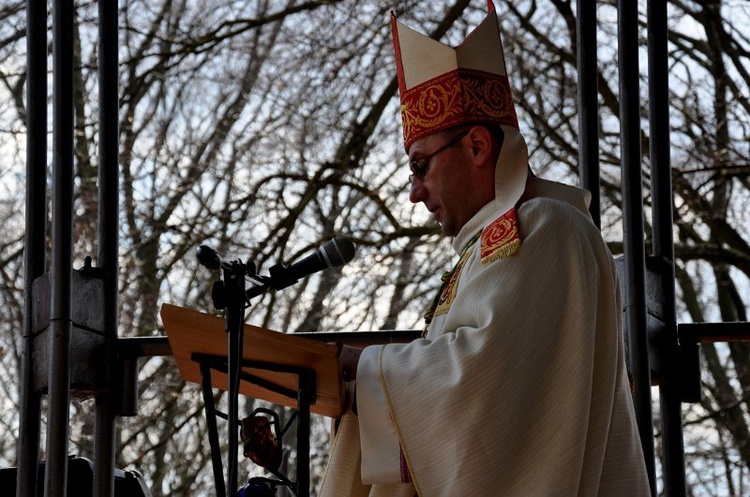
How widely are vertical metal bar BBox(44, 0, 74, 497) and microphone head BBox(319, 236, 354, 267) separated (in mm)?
1596

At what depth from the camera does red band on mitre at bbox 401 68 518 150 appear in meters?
3.49

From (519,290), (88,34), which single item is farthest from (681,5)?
(519,290)

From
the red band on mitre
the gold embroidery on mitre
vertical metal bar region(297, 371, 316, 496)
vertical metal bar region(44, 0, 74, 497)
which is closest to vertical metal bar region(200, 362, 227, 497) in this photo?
vertical metal bar region(297, 371, 316, 496)

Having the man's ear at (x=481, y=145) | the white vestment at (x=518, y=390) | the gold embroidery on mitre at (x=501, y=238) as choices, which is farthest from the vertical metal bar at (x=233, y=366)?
the man's ear at (x=481, y=145)

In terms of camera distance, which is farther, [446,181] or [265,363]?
[446,181]

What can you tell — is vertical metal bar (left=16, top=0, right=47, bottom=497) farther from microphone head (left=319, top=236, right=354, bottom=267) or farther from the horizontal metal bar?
the horizontal metal bar

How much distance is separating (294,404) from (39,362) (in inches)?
60.7

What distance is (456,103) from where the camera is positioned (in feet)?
11.6

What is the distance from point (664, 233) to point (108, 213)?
71.7 inches

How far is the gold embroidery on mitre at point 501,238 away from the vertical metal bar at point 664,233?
4.56ft

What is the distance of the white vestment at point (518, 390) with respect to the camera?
287cm

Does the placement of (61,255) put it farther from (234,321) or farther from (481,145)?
(234,321)

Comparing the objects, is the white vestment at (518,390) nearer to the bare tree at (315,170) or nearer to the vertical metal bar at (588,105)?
the vertical metal bar at (588,105)

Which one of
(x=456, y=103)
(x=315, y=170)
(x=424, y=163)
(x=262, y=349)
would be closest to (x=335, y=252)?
(x=262, y=349)
